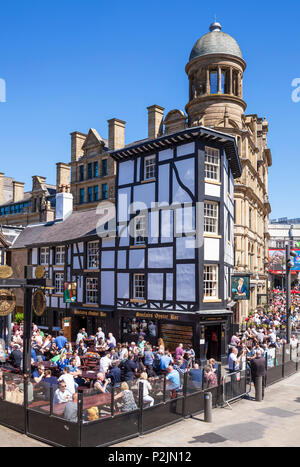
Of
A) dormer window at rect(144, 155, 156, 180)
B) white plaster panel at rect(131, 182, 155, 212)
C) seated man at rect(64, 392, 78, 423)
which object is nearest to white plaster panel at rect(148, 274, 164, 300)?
white plaster panel at rect(131, 182, 155, 212)

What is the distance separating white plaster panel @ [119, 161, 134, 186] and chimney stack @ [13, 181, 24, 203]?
130 feet

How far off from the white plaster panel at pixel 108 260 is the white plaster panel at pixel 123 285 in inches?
42.7

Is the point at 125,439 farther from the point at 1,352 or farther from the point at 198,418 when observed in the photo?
the point at 1,352

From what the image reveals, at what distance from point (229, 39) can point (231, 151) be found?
18675 millimetres

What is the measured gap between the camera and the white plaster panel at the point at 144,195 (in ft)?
77.8

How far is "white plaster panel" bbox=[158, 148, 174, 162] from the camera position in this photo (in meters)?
22.9

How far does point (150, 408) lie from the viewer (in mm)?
11234

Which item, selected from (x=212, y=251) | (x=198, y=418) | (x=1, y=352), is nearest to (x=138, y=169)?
(x=212, y=251)

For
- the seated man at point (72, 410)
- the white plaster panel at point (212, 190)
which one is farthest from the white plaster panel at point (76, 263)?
the seated man at point (72, 410)

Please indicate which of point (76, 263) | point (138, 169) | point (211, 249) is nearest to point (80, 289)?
point (76, 263)

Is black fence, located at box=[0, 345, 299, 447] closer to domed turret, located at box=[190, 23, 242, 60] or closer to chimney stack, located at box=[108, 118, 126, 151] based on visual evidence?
domed turret, located at box=[190, 23, 242, 60]

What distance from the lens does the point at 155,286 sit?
74.9 feet

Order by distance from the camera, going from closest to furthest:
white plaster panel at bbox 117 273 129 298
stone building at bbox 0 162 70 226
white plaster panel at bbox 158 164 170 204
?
white plaster panel at bbox 158 164 170 204
white plaster panel at bbox 117 273 129 298
stone building at bbox 0 162 70 226

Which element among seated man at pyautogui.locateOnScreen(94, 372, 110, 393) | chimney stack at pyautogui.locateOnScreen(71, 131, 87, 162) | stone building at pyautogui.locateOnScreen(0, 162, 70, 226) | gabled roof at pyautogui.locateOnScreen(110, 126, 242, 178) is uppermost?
chimney stack at pyautogui.locateOnScreen(71, 131, 87, 162)
